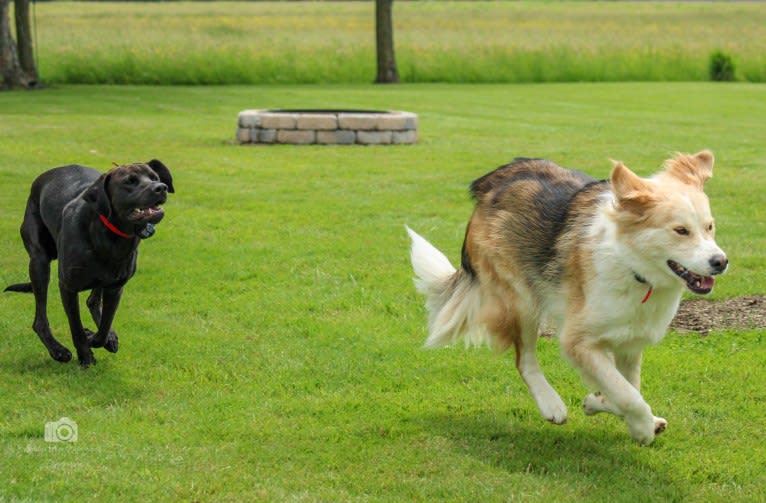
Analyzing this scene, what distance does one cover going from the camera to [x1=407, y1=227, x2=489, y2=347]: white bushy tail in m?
6.53

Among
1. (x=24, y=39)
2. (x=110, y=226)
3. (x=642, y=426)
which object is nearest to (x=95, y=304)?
(x=110, y=226)

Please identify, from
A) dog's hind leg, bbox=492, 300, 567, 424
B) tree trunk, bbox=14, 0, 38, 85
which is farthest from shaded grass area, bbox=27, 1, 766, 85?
dog's hind leg, bbox=492, 300, 567, 424

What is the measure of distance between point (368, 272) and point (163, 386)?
334cm

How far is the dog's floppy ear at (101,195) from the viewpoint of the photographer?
6773 mm

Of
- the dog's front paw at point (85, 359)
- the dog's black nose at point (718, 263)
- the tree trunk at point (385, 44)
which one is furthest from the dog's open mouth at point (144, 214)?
the tree trunk at point (385, 44)

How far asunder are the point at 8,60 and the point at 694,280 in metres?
27.4

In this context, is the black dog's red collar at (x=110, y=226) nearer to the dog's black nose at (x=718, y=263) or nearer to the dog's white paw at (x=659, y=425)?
the dog's white paw at (x=659, y=425)

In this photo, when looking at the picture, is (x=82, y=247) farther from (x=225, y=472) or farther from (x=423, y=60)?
(x=423, y=60)

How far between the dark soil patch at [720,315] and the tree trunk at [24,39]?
A: 25541 mm

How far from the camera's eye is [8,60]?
29.5m

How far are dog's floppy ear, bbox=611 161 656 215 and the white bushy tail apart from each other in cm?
135

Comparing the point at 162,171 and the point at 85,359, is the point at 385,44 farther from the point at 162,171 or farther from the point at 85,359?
the point at 85,359

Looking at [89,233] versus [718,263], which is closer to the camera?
[718,263]

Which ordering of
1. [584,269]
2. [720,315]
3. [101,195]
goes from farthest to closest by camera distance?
[720,315]
[101,195]
[584,269]
